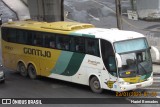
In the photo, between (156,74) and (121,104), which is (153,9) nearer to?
(156,74)

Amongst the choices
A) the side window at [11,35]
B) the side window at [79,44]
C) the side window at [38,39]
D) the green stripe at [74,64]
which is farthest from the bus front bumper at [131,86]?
the side window at [11,35]

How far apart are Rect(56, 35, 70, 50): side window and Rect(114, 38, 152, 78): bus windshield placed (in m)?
3.46

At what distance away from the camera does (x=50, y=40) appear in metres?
23.2

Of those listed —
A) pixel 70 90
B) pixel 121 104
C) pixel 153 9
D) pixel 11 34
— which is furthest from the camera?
pixel 153 9

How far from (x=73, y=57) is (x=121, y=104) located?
4696 millimetres

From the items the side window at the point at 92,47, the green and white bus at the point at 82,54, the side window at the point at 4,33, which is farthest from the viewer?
the side window at the point at 4,33

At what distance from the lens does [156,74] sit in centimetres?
2452

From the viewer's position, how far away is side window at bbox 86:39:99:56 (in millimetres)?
20328

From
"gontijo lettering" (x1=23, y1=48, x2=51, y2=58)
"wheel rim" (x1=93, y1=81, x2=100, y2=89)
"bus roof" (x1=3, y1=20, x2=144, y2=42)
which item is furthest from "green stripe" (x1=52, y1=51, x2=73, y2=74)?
"wheel rim" (x1=93, y1=81, x2=100, y2=89)

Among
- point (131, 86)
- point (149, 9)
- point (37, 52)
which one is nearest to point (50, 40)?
point (37, 52)

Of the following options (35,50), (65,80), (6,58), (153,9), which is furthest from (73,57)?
(153,9)

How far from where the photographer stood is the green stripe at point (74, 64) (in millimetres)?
21359

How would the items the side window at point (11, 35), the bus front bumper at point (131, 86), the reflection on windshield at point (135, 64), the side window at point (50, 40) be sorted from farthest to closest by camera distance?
the side window at point (11, 35) → the side window at point (50, 40) → the reflection on windshield at point (135, 64) → the bus front bumper at point (131, 86)

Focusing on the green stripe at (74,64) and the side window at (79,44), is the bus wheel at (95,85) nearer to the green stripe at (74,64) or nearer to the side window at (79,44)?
the green stripe at (74,64)
